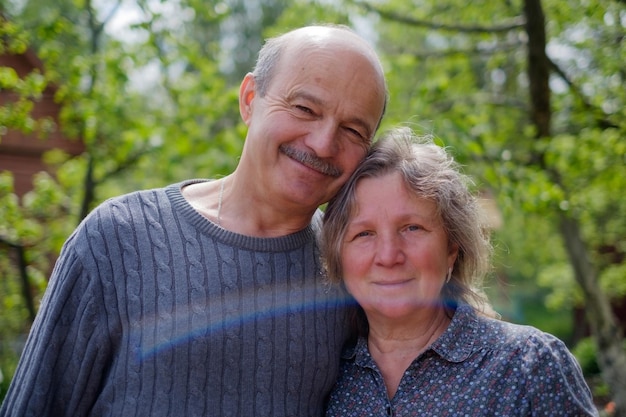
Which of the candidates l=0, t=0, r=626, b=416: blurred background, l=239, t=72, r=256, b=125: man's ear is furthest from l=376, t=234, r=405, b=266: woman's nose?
l=0, t=0, r=626, b=416: blurred background

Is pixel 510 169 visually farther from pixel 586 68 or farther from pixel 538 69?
pixel 586 68

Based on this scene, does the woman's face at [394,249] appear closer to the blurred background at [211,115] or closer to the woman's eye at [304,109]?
the woman's eye at [304,109]

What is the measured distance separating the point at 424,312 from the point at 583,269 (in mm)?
4236

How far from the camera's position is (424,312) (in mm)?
1982

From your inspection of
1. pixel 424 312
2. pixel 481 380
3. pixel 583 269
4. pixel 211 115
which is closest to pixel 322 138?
pixel 424 312

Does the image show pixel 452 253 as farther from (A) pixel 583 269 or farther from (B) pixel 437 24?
(B) pixel 437 24

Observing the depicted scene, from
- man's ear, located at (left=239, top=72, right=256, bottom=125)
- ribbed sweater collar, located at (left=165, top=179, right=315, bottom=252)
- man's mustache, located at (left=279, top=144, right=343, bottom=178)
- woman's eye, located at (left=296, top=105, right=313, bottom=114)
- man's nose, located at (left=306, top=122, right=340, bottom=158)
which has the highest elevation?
man's ear, located at (left=239, top=72, right=256, bottom=125)

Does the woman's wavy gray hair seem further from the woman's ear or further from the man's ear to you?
the man's ear

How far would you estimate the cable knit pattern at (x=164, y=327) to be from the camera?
1.79 metres

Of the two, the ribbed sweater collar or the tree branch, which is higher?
the tree branch

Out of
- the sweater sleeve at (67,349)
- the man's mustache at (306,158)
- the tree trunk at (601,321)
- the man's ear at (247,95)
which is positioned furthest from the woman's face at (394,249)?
the tree trunk at (601,321)

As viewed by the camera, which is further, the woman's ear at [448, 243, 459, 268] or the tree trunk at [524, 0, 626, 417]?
the tree trunk at [524, 0, 626, 417]

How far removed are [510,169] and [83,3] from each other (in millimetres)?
3287

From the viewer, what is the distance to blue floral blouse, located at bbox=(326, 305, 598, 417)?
1746mm
